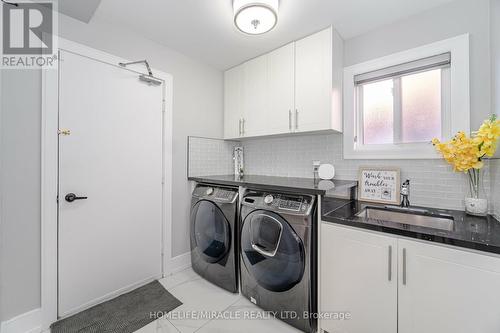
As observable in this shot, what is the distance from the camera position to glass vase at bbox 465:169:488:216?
4.31ft

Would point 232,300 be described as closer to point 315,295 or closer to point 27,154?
point 315,295

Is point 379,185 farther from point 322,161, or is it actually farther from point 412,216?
point 322,161

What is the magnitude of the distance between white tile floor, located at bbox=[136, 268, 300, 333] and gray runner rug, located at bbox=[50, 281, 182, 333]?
0.08 meters

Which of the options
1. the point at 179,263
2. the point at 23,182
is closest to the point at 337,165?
the point at 179,263

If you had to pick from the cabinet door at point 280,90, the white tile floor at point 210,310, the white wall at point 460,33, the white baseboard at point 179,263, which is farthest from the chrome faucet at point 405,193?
the white baseboard at point 179,263

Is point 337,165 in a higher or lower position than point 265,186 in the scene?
higher

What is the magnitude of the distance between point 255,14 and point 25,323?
2694 millimetres

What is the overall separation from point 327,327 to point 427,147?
5.04 ft

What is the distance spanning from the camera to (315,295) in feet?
4.57

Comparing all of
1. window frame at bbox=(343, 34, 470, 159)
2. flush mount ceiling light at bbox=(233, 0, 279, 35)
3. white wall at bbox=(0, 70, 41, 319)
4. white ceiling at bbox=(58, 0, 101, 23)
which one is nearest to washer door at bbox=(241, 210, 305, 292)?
window frame at bbox=(343, 34, 470, 159)

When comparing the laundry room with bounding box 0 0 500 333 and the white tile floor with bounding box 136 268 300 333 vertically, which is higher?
the laundry room with bounding box 0 0 500 333

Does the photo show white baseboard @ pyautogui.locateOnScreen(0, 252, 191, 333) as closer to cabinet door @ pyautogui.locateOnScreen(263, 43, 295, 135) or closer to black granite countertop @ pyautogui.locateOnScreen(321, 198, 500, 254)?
black granite countertop @ pyautogui.locateOnScreen(321, 198, 500, 254)

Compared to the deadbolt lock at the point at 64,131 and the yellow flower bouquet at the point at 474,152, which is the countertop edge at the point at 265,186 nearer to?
the yellow flower bouquet at the point at 474,152

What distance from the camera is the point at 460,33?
1.47 m
